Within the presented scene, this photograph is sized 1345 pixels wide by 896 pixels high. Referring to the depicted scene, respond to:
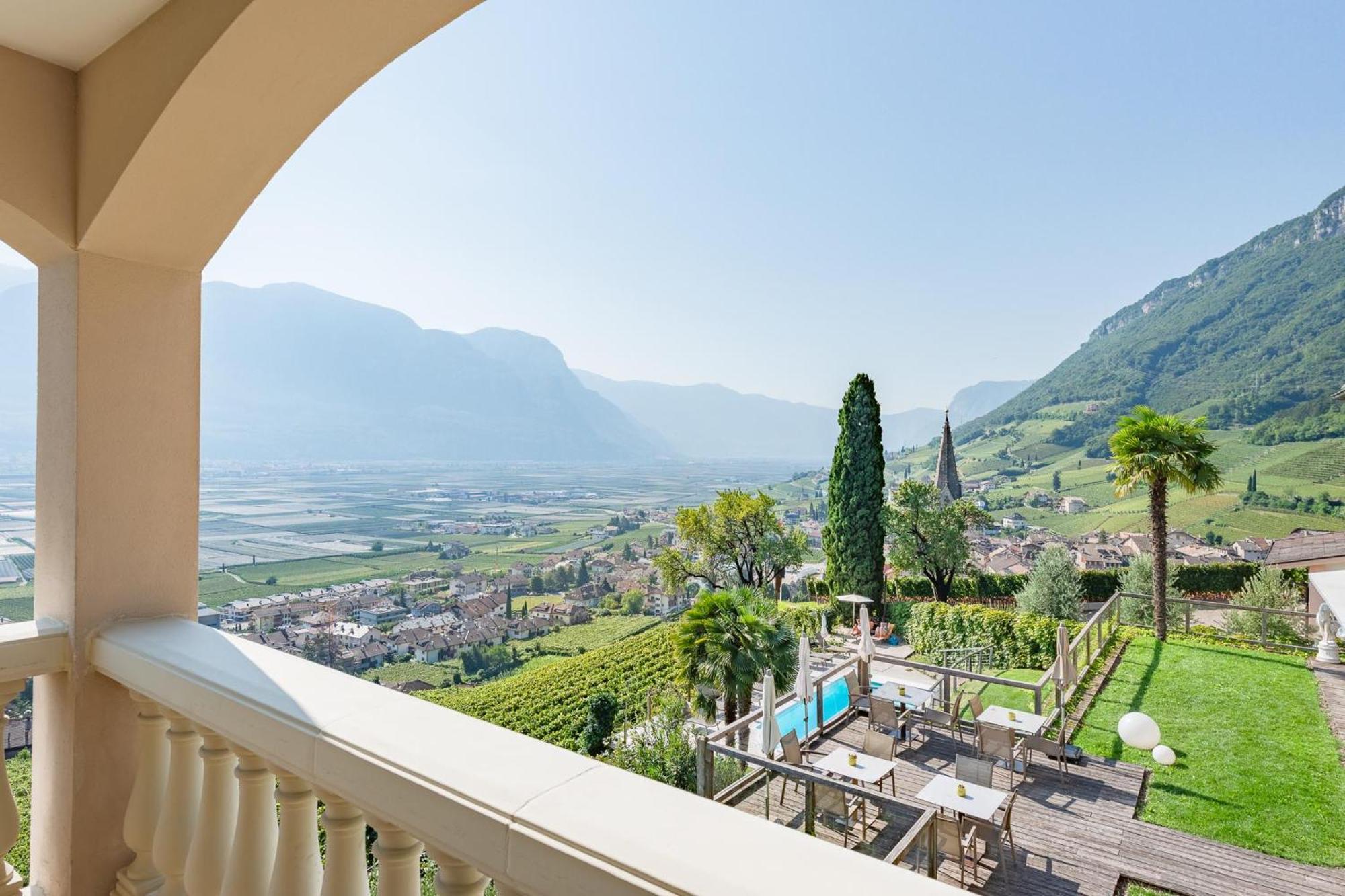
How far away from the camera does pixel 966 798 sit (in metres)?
6.23

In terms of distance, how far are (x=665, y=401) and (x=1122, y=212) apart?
172ft

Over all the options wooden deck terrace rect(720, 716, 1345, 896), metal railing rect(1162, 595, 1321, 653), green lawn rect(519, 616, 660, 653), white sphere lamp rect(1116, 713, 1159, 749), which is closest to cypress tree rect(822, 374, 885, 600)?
metal railing rect(1162, 595, 1321, 653)

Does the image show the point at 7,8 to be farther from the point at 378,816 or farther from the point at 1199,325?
the point at 1199,325

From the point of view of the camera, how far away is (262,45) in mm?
1101

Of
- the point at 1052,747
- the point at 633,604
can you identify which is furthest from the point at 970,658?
the point at 633,604

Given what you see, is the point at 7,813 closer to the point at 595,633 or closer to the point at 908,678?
the point at 908,678

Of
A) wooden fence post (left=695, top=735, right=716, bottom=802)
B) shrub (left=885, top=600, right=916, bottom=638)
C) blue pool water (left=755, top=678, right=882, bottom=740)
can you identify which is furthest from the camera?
shrub (left=885, top=600, right=916, bottom=638)

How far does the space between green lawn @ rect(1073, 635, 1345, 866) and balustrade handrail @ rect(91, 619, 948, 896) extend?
8711 mm

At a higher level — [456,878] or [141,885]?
[456,878]

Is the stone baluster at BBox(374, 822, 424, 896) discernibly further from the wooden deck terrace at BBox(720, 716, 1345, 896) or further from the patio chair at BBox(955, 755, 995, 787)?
the patio chair at BBox(955, 755, 995, 787)

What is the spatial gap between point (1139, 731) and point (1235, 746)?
2.46 m

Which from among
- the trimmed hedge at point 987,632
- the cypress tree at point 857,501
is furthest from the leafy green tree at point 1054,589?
the cypress tree at point 857,501

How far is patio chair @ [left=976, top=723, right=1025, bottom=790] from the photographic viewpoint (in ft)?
25.0

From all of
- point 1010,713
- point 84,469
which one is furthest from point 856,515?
point 84,469
